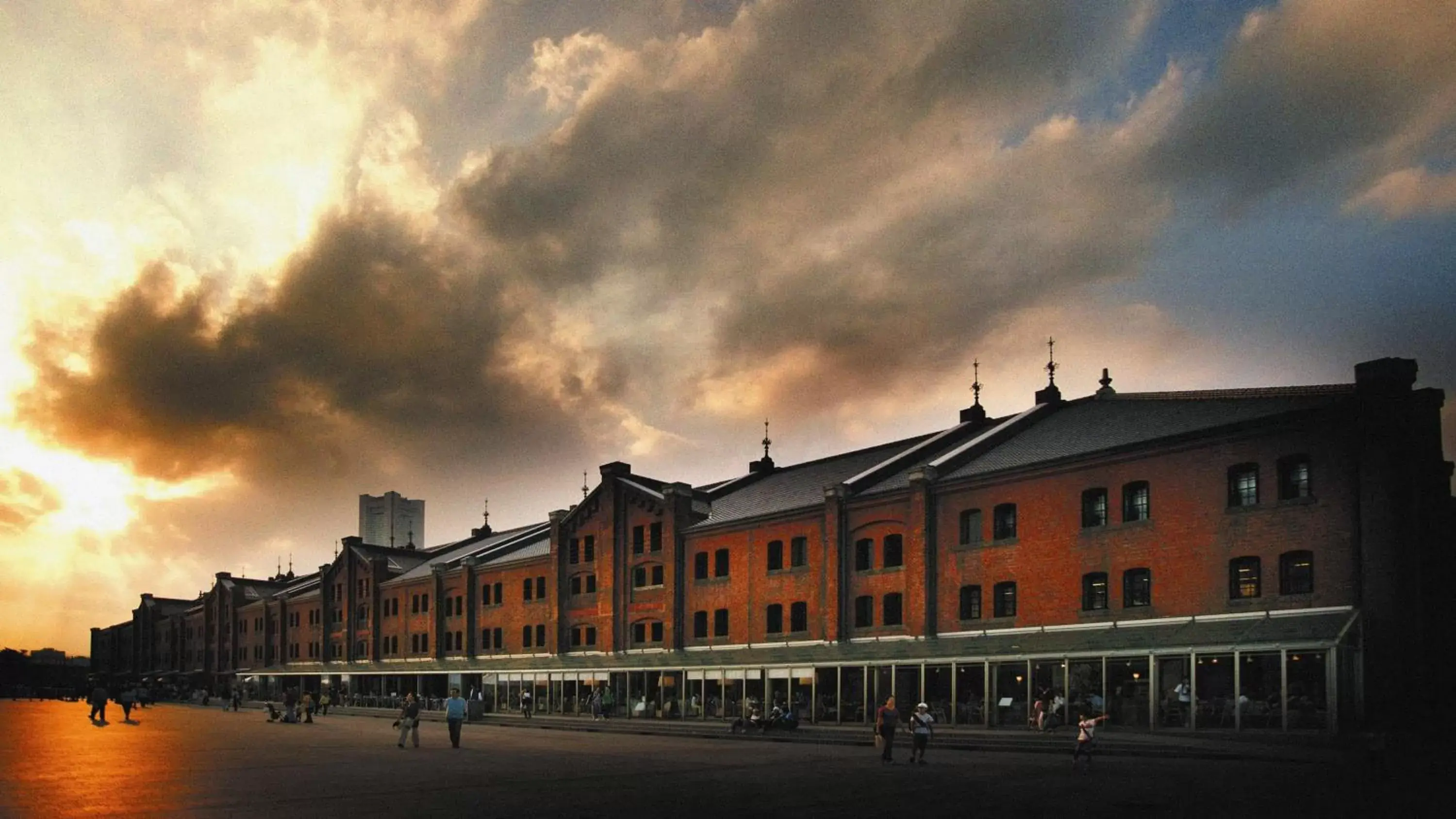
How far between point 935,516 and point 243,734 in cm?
2701

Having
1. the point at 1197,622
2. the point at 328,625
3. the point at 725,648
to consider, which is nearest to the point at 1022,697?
the point at 1197,622

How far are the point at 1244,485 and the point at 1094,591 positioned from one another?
236 inches

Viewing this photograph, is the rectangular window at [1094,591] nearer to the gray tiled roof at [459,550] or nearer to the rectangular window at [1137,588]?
the rectangular window at [1137,588]

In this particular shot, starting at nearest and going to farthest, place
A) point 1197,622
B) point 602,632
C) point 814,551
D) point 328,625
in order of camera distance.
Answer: point 1197,622
point 814,551
point 602,632
point 328,625

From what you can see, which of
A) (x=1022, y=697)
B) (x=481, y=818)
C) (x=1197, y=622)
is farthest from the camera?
(x=1022, y=697)

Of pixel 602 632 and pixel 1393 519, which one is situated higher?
pixel 1393 519

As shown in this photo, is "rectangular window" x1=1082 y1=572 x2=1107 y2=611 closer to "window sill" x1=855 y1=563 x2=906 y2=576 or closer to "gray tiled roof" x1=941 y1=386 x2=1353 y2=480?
"gray tiled roof" x1=941 y1=386 x2=1353 y2=480

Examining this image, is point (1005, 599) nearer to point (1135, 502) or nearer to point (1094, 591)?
point (1094, 591)

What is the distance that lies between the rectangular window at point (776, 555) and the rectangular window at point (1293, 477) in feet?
69.5

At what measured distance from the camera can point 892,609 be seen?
4303cm

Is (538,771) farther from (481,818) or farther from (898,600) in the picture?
(898,600)

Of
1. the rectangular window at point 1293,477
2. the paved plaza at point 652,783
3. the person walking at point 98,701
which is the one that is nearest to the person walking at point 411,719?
the paved plaza at point 652,783

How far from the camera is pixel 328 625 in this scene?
8775cm

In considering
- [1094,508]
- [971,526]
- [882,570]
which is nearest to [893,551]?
[882,570]
